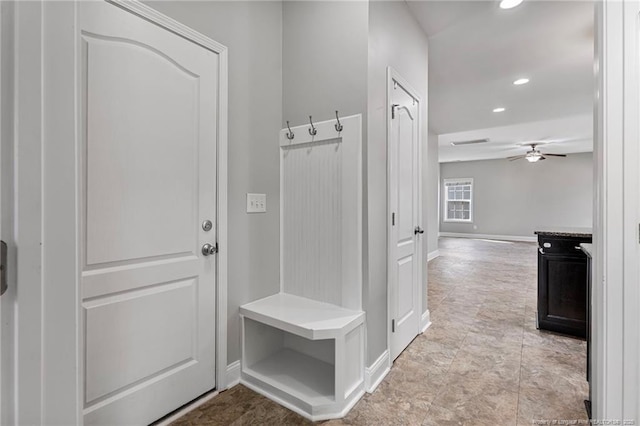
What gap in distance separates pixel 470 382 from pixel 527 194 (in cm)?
937

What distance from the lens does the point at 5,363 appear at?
1.79 ft

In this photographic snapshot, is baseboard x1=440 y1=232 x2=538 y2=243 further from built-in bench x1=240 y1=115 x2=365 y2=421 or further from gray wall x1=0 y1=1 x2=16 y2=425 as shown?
gray wall x1=0 y1=1 x2=16 y2=425

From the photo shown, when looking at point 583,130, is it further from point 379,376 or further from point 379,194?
point 379,376

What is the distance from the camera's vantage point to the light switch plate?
200cm

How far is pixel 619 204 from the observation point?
3.44 ft

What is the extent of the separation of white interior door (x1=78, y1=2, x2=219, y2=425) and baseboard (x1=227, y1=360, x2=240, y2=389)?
0.12 metres

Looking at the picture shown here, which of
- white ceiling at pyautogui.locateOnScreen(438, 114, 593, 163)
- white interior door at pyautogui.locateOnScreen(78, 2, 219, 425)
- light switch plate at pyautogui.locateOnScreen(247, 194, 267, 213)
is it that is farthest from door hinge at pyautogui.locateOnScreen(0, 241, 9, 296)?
white ceiling at pyautogui.locateOnScreen(438, 114, 593, 163)

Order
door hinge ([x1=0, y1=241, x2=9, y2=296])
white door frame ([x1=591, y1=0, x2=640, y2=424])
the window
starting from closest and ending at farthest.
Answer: door hinge ([x1=0, y1=241, x2=9, y2=296]) → white door frame ([x1=591, y1=0, x2=640, y2=424]) → the window

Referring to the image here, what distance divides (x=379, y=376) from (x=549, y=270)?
1888 mm

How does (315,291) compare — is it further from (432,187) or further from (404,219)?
(432,187)

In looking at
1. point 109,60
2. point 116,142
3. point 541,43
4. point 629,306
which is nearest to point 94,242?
point 116,142

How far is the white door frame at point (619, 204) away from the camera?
103 centimetres

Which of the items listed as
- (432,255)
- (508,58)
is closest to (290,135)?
(508,58)

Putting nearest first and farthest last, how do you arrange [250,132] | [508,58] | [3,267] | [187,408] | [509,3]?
[3,267], [187,408], [250,132], [509,3], [508,58]
